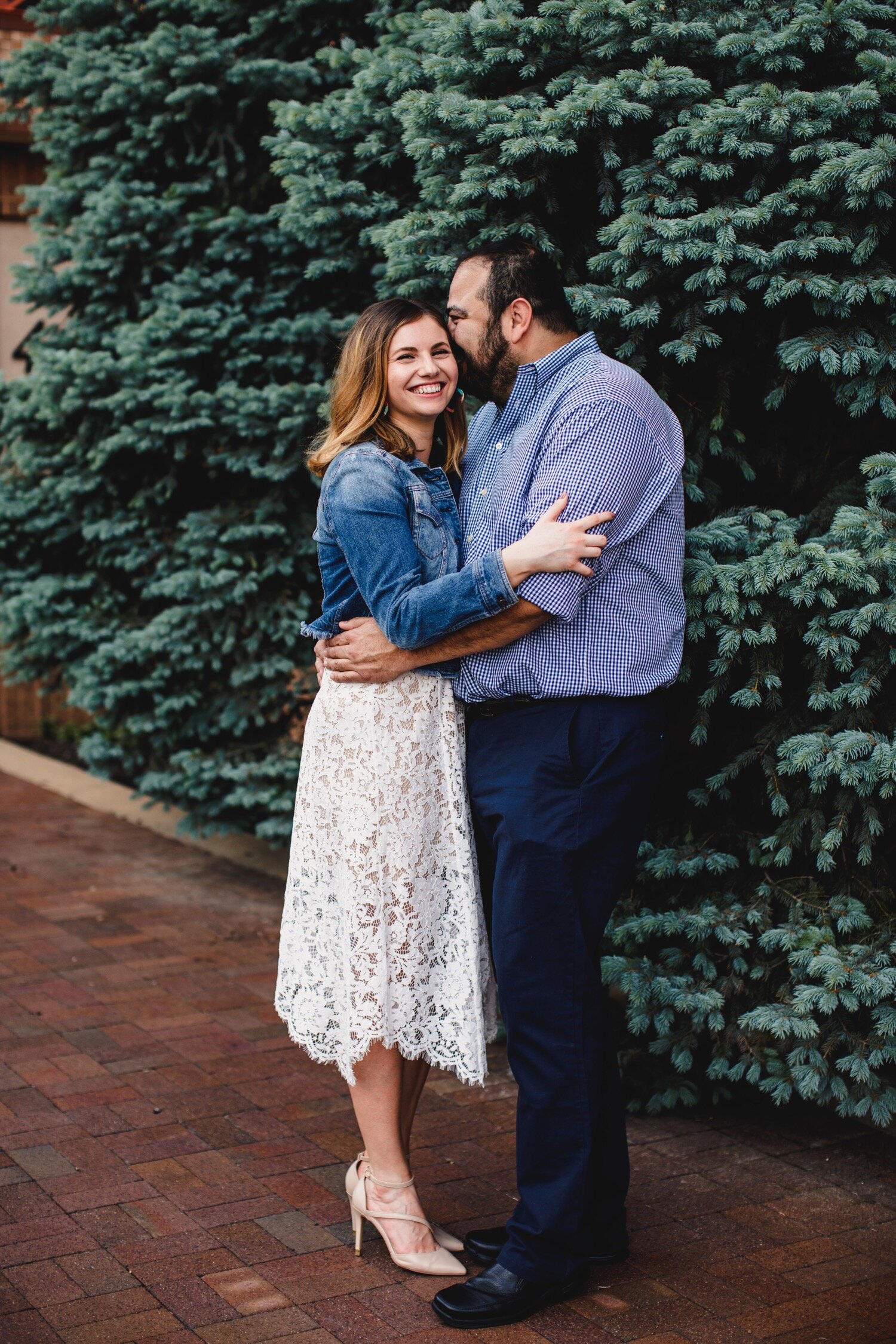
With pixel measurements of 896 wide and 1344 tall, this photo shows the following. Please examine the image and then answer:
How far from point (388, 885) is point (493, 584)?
726 millimetres

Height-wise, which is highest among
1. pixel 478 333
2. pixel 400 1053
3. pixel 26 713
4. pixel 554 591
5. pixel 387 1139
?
pixel 478 333

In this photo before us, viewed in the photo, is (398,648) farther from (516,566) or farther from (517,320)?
(517,320)

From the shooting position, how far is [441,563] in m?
2.95

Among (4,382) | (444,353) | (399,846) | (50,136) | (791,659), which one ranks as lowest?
(399,846)

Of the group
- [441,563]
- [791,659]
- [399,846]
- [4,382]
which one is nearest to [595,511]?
[441,563]

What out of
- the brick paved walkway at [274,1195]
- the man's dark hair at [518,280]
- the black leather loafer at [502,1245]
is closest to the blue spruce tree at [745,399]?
the brick paved walkway at [274,1195]

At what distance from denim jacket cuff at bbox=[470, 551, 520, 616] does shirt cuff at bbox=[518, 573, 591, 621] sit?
28 millimetres

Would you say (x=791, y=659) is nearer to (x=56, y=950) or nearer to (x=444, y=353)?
(x=444, y=353)

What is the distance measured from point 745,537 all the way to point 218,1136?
2.14m

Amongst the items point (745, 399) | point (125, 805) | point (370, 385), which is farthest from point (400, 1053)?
point (125, 805)

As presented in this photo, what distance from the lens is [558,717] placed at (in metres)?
2.85

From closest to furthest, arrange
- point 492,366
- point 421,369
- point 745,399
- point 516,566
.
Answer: point 516,566 → point 421,369 → point 492,366 → point 745,399

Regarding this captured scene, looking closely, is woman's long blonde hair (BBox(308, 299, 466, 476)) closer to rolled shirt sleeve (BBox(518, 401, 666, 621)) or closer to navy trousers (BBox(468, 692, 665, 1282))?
rolled shirt sleeve (BBox(518, 401, 666, 621))

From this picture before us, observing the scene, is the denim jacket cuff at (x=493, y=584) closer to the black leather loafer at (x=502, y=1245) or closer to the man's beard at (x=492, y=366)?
the man's beard at (x=492, y=366)
